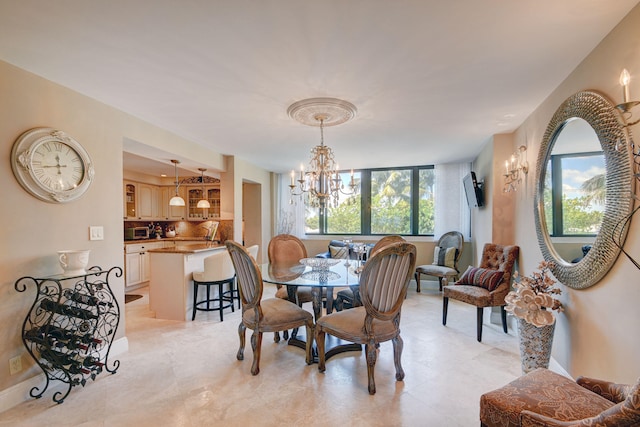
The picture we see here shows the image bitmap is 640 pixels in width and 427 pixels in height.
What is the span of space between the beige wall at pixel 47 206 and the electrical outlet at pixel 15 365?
3 cm

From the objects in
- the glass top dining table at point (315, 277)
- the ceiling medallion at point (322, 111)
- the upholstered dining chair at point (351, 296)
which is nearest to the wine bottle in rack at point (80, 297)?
the glass top dining table at point (315, 277)

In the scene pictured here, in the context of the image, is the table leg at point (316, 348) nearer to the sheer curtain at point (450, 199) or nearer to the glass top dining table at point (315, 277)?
the glass top dining table at point (315, 277)

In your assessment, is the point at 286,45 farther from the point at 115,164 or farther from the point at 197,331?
the point at 197,331

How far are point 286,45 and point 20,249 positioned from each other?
2365 mm

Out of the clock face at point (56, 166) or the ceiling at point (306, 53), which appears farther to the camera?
the clock face at point (56, 166)

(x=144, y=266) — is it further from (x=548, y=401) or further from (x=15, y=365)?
(x=548, y=401)

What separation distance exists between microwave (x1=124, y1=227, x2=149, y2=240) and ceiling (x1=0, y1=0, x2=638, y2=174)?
3627 millimetres

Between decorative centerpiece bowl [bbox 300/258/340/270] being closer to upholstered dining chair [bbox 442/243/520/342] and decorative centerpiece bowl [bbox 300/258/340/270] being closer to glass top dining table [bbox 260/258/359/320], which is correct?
glass top dining table [bbox 260/258/359/320]

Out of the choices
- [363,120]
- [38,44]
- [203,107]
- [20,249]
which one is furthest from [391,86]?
[20,249]

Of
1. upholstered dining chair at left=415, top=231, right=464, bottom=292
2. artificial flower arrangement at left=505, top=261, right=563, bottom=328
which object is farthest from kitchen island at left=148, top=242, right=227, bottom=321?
upholstered dining chair at left=415, top=231, right=464, bottom=292

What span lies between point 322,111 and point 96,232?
7.68ft

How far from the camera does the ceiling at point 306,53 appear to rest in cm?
149

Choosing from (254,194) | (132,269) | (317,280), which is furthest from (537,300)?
(132,269)

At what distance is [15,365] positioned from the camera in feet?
6.76
